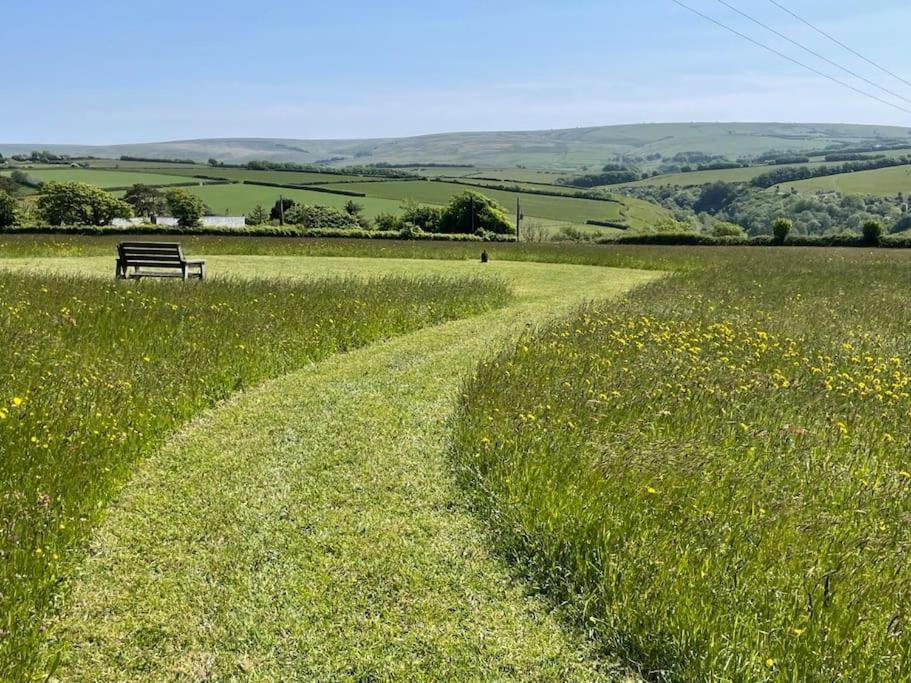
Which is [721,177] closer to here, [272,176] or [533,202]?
[533,202]

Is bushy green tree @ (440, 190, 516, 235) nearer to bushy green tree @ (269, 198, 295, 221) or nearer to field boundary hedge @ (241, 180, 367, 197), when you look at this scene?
bushy green tree @ (269, 198, 295, 221)

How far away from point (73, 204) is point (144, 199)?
18044 millimetres

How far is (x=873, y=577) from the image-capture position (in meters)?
3.85

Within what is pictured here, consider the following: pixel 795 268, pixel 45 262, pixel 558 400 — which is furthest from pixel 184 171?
pixel 558 400

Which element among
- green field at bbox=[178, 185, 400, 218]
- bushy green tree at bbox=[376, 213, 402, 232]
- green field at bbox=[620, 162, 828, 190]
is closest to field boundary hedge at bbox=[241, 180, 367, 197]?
green field at bbox=[178, 185, 400, 218]

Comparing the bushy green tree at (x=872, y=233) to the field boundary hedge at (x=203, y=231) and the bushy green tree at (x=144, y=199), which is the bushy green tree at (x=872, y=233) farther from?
the bushy green tree at (x=144, y=199)

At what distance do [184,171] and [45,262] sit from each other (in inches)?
5618

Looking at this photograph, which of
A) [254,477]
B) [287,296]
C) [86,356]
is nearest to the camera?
[254,477]

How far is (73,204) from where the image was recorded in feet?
294

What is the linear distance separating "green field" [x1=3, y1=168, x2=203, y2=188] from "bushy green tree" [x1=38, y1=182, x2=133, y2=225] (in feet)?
85.8

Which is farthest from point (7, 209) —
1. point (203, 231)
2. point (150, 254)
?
point (150, 254)

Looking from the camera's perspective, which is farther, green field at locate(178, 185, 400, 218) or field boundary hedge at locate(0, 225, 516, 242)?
green field at locate(178, 185, 400, 218)

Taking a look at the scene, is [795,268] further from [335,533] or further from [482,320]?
[335,533]

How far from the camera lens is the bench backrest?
53.3ft
